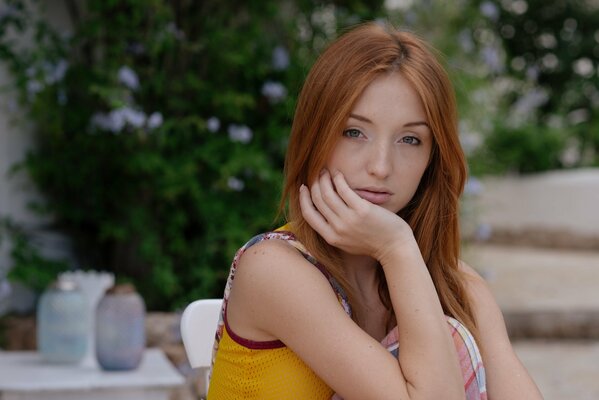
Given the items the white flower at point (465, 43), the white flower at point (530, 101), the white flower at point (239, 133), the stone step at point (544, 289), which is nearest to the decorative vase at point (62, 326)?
the white flower at point (239, 133)

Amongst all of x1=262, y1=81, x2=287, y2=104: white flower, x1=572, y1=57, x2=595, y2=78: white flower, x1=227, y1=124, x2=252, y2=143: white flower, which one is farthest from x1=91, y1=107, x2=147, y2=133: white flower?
x1=572, y1=57, x2=595, y2=78: white flower

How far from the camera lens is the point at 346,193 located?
149cm

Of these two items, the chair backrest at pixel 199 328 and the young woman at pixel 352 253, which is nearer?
the young woman at pixel 352 253

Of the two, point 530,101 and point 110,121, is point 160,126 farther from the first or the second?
point 530,101

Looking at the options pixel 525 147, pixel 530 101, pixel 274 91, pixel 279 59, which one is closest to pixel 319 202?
pixel 274 91

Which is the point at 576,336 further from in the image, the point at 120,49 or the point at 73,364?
the point at 73,364

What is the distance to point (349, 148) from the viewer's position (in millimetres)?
1507

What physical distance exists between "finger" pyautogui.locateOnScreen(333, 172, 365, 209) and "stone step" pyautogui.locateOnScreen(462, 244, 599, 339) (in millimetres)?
3310

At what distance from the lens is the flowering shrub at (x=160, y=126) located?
165 inches

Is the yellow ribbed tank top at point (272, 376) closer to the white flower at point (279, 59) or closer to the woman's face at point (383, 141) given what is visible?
the woman's face at point (383, 141)

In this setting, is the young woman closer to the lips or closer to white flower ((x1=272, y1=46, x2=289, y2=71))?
the lips

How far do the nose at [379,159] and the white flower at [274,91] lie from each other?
289 cm

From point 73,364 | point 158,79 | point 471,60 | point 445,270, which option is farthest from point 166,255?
point 445,270

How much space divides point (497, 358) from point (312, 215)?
405mm
